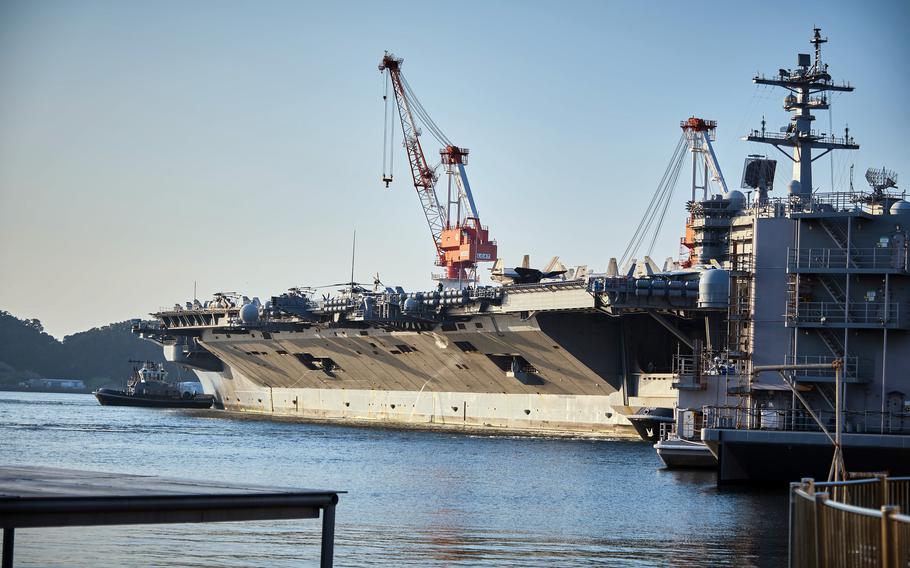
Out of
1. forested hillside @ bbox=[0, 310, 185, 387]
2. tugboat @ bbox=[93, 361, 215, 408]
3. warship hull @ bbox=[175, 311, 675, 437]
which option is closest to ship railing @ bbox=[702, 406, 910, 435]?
warship hull @ bbox=[175, 311, 675, 437]

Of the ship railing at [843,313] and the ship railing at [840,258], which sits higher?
the ship railing at [840,258]

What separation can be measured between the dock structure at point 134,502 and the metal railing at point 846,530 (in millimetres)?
3853

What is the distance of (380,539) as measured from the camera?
750 inches

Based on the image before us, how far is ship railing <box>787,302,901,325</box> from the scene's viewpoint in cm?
3012

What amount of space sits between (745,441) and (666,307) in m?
14.5

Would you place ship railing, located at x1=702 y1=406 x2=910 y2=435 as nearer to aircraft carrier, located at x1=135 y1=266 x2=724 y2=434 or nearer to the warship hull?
aircraft carrier, located at x1=135 y1=266 x2=724 y2=434

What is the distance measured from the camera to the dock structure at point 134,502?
31.7 feet

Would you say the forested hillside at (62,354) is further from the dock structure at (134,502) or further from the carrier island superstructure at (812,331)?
the dock structure at (134,502)

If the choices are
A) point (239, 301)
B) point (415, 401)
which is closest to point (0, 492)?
point (415, 401)

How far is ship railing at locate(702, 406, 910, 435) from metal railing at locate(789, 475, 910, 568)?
17.8m

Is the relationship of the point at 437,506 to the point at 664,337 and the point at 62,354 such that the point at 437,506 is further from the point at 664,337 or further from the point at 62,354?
the point at 62,354

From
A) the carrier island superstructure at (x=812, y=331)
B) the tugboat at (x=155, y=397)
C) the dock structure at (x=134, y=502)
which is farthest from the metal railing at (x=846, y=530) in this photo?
the tugboat at (x=155, y=397)

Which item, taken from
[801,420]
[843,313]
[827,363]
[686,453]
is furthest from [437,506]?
[843,313]

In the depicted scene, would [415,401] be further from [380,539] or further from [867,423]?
[380,539]
